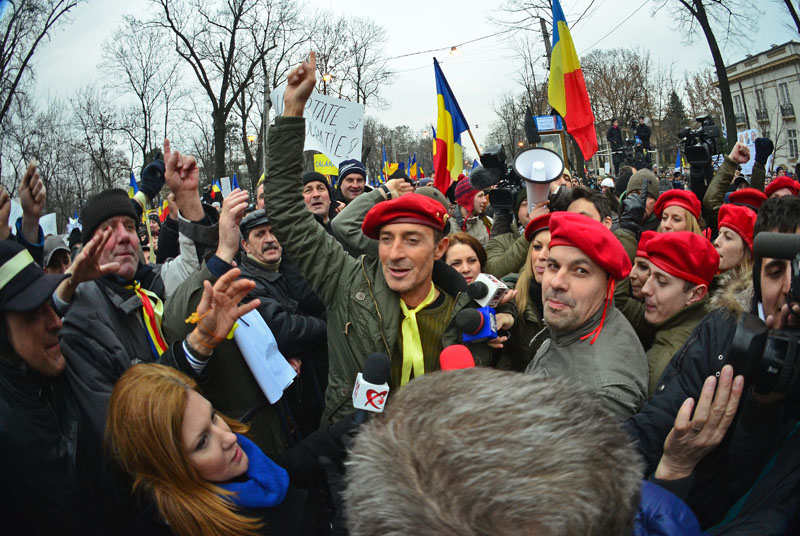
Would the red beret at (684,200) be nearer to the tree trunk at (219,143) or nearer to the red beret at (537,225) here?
the red beret at (537,225)

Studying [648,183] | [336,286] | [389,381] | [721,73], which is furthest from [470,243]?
[721,73]

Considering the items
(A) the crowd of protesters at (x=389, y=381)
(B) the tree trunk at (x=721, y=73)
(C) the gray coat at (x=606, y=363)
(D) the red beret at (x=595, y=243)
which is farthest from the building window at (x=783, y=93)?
(C) the gray coat at (x=606, y=363)

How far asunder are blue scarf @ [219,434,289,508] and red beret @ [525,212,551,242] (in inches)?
82.2

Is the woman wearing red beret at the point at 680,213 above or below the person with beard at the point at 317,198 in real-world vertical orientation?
below

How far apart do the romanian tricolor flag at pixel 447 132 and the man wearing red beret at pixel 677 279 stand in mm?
3352

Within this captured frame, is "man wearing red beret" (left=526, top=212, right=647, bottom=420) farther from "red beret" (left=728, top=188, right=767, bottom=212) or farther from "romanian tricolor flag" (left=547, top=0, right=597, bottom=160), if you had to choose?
"romanian tricolor flag" (left=547, top=0, right=597, bottom=160)

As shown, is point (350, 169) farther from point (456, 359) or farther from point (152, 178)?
point (456, 359)

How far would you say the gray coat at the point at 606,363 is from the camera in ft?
6.18

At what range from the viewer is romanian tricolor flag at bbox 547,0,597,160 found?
18.5 ft

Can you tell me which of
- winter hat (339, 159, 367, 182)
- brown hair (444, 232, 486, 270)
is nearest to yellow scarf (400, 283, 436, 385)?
brown hair (444, 232, 486, 270)

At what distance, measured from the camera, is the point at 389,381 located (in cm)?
244

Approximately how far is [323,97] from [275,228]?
143 inches

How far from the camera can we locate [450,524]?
2.25 ft

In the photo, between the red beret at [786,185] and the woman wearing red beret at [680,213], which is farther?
the red beret at [786,185]
